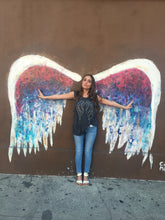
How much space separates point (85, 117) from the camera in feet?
8.76

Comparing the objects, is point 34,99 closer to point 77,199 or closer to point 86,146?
point 86,146

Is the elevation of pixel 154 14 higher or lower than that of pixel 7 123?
higher

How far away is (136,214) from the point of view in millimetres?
2180

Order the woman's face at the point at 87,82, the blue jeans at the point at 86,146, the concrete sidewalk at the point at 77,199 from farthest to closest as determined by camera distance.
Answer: the blue jeans at the point at 86,146 → the woman's face at the point at 87,82 → the concrete sidewalk at the point at 77,199

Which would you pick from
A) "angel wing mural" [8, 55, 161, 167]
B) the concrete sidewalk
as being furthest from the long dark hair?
the concrete sidewalk

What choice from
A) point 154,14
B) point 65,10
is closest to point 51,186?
point 65,10

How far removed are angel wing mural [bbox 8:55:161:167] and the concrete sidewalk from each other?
550 millimetres

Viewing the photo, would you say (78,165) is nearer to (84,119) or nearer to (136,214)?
(84,119)

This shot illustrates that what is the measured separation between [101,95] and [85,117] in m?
0.52

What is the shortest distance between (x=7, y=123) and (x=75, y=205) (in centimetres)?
180

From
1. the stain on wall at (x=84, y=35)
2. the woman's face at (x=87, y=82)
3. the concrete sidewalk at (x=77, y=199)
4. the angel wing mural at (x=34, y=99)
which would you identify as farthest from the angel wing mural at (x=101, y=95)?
the concrete sidewalk at (x=77, y=199)

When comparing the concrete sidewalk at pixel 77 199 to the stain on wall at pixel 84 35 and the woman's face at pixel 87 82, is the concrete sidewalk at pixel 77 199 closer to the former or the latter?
the stain on wall at pixel 84 35

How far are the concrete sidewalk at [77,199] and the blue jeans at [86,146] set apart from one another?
31 centimetres

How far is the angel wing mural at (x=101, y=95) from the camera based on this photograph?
9.37 feet
